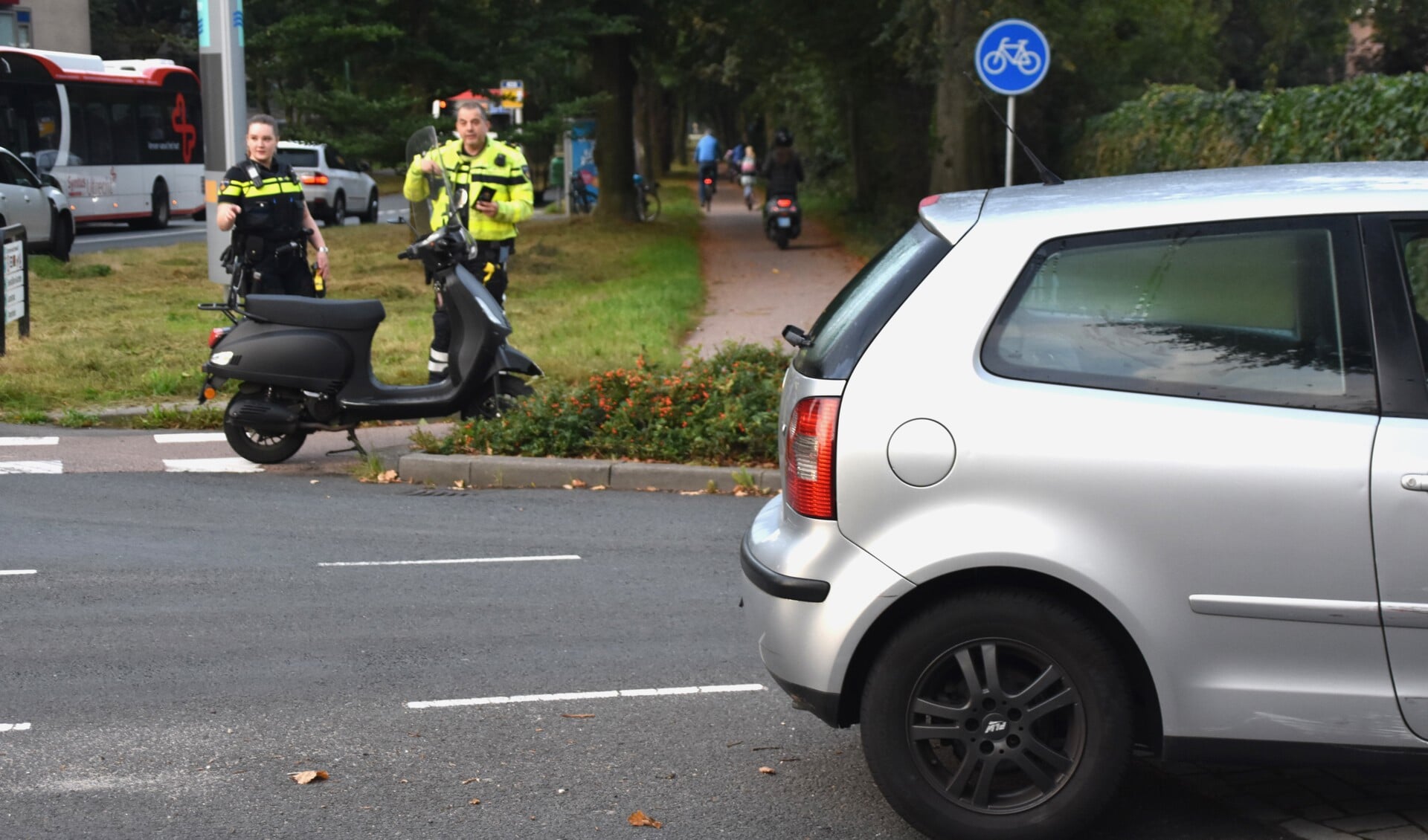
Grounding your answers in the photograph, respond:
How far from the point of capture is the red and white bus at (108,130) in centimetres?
3117

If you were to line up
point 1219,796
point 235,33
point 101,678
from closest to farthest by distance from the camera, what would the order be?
point 1219,796 → point 101,678 → point 235,33

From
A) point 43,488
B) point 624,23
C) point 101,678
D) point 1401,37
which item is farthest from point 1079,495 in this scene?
point 1401,37

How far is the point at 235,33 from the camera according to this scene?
13.8m

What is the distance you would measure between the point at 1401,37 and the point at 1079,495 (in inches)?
1479

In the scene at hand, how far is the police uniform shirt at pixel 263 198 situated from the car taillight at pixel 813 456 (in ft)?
24.8

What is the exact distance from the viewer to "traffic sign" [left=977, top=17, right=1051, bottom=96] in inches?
560

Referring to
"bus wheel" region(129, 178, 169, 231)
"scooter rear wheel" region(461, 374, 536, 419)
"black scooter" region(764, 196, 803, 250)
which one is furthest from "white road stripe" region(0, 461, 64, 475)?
"bus wheel" region(129, 178, 169, 231)

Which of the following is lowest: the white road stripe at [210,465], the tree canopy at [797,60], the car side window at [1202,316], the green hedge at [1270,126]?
the white road stripe at [210,465]

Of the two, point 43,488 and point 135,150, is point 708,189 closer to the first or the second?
point 135,150

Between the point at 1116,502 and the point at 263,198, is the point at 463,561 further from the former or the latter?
the point at 263,198

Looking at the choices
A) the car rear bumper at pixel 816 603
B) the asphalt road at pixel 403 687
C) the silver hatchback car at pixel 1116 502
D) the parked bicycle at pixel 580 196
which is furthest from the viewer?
the parked bicycle at pixel 580 196

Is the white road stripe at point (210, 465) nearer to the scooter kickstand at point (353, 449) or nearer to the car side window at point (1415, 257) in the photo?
the scooter kickstand at point (353, 449)

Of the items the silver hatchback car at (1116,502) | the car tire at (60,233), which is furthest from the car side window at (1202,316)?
the car tire at (60,233)

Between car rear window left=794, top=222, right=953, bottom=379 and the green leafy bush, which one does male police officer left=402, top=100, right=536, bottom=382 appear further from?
car rear window left=794, top=222, right=953, bottom=379
